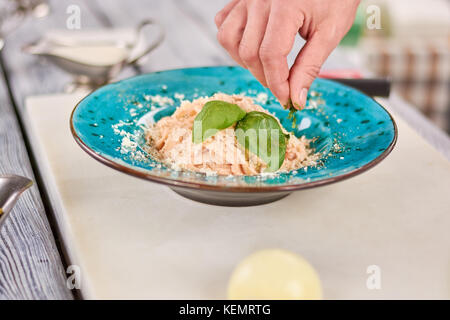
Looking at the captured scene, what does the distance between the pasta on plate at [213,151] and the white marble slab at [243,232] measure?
6 cm

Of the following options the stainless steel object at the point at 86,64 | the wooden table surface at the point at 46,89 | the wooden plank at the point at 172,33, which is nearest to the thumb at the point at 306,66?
the wooden table surface at the point at 46,89

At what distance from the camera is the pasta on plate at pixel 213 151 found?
0.87 meters

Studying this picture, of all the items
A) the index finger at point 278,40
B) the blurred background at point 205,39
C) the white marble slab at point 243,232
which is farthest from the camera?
the blurred background at point 205,39

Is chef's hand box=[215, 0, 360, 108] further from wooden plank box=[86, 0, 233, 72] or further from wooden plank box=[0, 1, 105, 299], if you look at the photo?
wooden plank box=[86, 0, 233, 72]

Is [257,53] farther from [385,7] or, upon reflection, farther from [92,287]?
[385,7]

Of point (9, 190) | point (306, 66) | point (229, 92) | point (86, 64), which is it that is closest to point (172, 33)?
point (86, 64)

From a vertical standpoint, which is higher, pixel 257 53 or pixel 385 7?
pixel 257 53

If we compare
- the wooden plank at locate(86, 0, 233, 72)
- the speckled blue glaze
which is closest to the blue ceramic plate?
the speckled blue glaze

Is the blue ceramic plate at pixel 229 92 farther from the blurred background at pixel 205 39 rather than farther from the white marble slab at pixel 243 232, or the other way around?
the blurred background at pixel 205 39

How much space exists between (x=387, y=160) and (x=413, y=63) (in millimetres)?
2115

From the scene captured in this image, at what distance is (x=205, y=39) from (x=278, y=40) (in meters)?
1.13

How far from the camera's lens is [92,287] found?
667 mm

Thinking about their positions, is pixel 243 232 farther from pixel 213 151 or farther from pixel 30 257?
pixel 30 257
